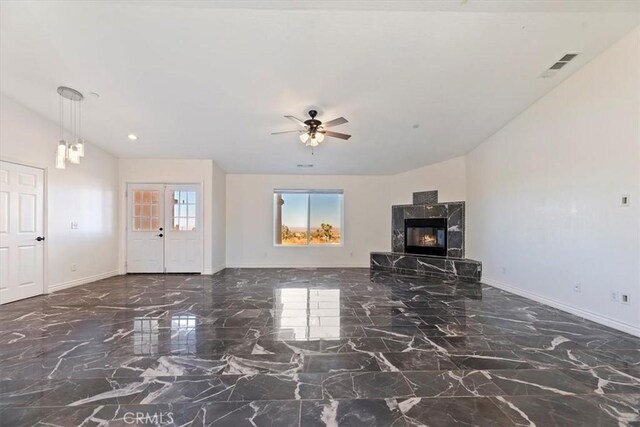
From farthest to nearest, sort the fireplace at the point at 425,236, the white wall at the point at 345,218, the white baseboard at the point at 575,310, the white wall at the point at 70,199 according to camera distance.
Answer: the white wall at the point at 345,218
the fireplace at the point at 425,236
the white wall at the point at 70,199
the white baseboard at the point at 575,310

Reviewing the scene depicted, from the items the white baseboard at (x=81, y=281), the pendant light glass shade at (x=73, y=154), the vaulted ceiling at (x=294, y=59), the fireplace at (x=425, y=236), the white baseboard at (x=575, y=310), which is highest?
the vaulted ceiling at (x=294, y=59)

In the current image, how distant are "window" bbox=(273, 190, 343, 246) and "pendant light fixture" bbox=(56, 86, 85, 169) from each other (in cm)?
442

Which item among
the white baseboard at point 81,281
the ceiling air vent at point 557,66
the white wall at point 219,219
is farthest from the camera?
the white wall at point 219,219

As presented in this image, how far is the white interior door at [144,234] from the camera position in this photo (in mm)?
6422

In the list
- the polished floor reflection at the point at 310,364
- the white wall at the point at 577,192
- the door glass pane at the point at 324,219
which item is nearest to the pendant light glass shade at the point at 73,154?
the polished floor reflection at the point at 310,364

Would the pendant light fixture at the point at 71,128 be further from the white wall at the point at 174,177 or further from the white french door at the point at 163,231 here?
the white french door at the point at 163,231

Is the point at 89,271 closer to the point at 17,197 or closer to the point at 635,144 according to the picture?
the point at 17,197

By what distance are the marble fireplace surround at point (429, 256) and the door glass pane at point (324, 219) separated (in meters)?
1.27

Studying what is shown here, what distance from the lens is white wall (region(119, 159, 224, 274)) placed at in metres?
6.37

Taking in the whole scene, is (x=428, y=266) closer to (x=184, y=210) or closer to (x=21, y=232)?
(x=184, y=210)

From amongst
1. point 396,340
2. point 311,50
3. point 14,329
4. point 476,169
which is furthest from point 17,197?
point 476,169

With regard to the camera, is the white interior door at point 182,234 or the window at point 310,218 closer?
the white interior door at point 182,234

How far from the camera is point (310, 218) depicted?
7910 millimetres

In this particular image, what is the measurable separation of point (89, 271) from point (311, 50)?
19.3ft
